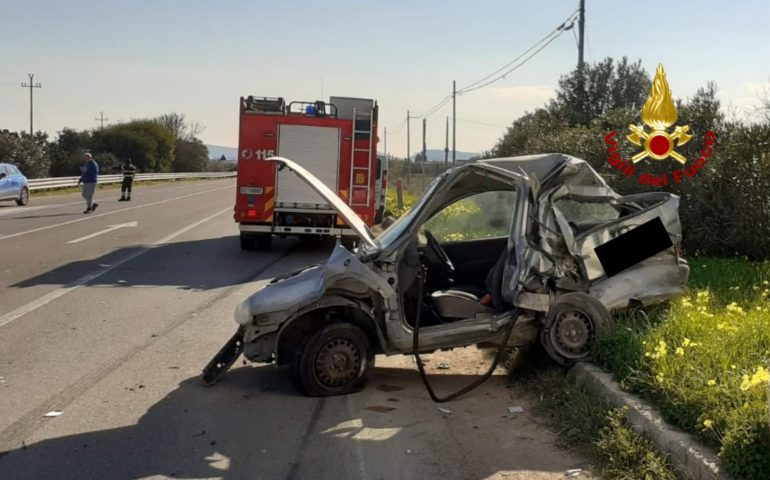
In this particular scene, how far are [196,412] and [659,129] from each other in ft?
31.1

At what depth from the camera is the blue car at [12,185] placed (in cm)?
2759

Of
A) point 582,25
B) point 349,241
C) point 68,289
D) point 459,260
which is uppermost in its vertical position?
point 582,25

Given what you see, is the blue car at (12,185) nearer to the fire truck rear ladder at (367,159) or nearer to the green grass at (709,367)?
the fire truck rear ladder at (367,159)

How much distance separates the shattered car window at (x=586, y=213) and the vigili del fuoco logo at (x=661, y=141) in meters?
4.72

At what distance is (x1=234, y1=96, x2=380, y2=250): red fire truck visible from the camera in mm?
15461

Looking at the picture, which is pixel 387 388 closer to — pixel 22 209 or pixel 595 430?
pixel 595 430

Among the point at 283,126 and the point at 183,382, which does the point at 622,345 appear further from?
the point at 283,126

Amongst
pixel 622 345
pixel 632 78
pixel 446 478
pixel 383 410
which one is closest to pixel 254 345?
pixel 383 410

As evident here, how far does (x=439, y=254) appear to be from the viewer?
714 cm

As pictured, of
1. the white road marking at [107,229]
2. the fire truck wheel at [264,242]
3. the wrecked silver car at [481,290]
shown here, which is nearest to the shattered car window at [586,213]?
the wrecked silver car at [481,290]

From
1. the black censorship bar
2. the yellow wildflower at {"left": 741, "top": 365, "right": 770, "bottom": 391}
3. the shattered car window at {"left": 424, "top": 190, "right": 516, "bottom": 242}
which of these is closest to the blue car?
the shattered car window at {"left": 424, "top": 190, "right": 516, "bottom": 242}

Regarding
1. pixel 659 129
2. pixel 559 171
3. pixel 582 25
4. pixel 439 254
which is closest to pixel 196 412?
pixel 439 254

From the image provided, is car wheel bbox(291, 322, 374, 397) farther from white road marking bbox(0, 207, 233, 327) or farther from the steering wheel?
white road marking bbox(0, 207, 233, 327)

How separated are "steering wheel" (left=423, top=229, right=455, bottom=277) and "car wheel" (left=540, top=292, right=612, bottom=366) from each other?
46.2 inches
